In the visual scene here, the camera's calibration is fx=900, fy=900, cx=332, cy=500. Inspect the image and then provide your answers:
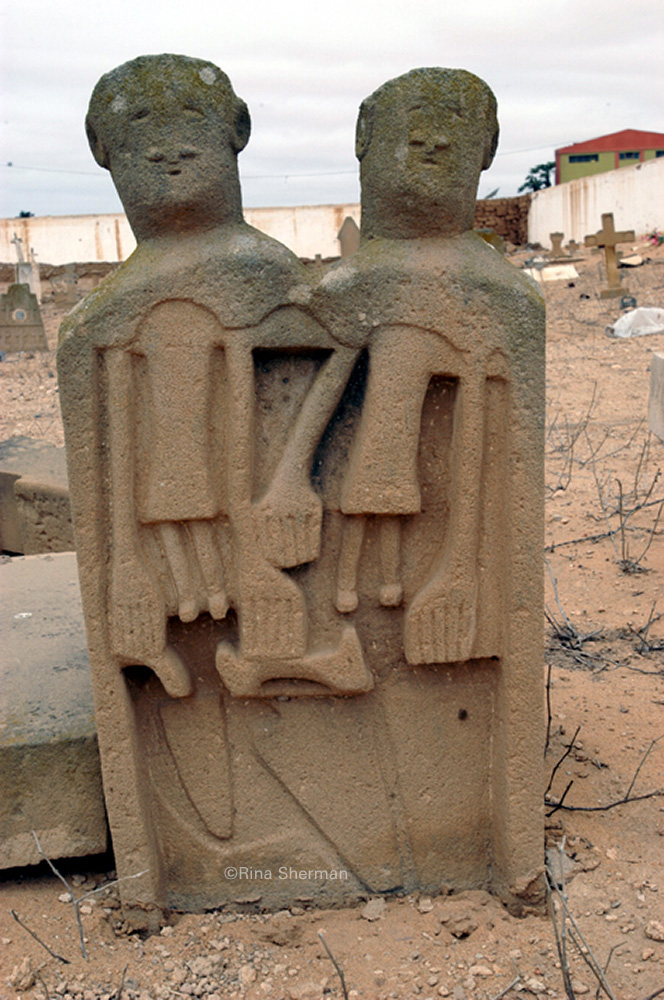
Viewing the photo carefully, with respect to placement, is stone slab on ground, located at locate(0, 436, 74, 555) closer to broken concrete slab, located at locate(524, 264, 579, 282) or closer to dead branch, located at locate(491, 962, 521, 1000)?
dead branch, located at locate(491, 962, 521, 1000)

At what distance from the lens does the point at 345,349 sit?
2.07m

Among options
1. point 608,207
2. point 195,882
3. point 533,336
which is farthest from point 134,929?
point 608,207

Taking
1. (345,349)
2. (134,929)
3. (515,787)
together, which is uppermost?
(345,349)

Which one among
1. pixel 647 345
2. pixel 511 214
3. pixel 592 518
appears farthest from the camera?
pixel 511 214

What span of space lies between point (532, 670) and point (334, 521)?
0.60 m

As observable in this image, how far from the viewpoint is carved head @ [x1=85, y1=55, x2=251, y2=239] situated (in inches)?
78.0

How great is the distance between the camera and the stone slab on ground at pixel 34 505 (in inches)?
185

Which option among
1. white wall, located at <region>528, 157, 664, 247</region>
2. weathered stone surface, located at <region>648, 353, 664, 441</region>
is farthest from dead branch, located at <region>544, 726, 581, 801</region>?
white wall, located at <region>528, 157, 664, 247</region>

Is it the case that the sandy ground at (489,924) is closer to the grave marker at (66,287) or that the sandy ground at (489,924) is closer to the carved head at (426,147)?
the carved head at (426,147)

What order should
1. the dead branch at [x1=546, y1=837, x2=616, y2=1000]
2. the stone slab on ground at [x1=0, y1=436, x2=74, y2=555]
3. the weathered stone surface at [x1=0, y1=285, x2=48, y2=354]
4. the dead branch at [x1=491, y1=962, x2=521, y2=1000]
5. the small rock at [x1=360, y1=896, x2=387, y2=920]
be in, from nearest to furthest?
the dead branch at [x1=546, y1=837, x2=616, y2=1000], the dead branch at [x1=491, y1=962, x2=521, y2=1000], the small rock at [x1=360, y1=896, x2=387, y2=920], the stone slab on ground at [x1=0, y1=436, x2=74, y2=555], the weathered stone surface at [x1=0, y1=285, x2=48, y2=354]

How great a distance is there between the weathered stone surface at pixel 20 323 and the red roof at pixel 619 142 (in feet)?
94.4

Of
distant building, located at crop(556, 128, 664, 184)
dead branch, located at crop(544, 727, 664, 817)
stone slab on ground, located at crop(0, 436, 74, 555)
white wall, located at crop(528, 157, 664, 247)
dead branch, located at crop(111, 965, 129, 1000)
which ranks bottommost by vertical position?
dead branch, located at crop(111, 965, 129, 1000)

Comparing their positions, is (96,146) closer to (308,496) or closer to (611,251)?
(308,496)

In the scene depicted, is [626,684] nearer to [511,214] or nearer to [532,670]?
[532,670]
